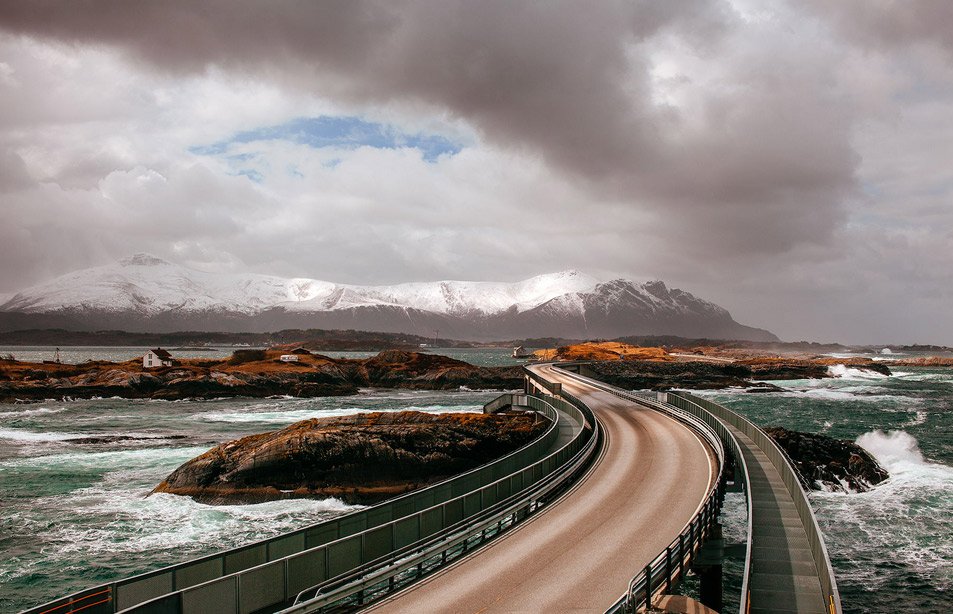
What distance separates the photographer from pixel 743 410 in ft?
280

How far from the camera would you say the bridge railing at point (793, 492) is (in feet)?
50.2

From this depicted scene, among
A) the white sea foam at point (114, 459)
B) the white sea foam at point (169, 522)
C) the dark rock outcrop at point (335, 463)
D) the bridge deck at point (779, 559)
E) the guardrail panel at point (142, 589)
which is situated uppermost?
the guardrail panel at point (142, 589)

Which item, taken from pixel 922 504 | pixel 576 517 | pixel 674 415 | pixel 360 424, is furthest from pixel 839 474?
pixel 360 424

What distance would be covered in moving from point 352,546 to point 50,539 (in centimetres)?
2392

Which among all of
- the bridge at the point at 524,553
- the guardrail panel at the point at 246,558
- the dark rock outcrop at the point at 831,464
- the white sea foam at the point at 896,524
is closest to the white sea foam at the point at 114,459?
the bridge at the point at 524,553

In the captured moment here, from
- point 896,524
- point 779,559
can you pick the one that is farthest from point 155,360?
point 779,559

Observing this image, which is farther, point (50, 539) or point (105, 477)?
point (105, 477)

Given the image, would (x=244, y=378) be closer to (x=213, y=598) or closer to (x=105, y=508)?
(x=105, y=508)

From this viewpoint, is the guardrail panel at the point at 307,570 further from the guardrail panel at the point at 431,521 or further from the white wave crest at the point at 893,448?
the white wave crest at the point at 893,448

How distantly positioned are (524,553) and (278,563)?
7.92 metres

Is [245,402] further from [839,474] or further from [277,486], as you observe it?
[839,474]

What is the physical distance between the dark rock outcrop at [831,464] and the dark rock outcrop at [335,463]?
20.9 metres

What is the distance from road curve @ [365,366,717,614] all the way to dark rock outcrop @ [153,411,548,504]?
12.3m

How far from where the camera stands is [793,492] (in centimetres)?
2475
